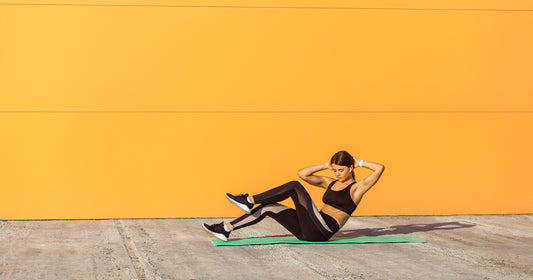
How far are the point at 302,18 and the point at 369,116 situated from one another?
1.43m

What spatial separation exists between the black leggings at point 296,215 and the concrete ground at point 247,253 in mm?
163

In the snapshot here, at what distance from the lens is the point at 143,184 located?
9289 millimetres

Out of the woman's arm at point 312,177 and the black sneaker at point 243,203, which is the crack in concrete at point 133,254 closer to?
the black sneaker at point 243,203

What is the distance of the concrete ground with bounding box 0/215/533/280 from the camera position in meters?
5.50

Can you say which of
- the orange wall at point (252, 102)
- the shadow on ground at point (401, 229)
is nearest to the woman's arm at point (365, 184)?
the shadow on ground at point (401, 229)

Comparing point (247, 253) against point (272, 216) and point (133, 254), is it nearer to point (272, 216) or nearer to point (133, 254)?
point (272, 216)

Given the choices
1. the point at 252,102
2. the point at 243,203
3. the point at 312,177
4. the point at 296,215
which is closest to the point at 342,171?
the point at 312,177

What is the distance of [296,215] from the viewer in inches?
278

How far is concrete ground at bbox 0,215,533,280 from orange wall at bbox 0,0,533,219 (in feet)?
2.21

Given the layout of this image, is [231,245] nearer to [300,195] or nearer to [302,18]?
[300,195]

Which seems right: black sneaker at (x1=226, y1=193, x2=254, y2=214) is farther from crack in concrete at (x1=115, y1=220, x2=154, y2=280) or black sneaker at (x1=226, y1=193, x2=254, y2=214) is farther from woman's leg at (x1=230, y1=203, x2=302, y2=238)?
crack in concrete at (x1=115, y1=220, x2=154, y2=280)

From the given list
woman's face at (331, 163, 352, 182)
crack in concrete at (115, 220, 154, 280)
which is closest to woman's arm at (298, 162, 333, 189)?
woman's face at (331, 163, 352, 182)

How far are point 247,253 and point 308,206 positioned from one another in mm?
817


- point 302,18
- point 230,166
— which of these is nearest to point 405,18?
point 302,18
